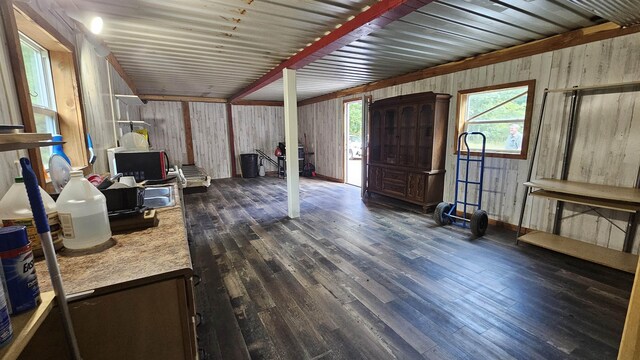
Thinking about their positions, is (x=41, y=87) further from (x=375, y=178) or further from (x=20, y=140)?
(x=375, y=178)

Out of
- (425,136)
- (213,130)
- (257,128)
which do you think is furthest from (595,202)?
(213,130)

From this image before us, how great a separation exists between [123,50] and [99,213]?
3.40 meters

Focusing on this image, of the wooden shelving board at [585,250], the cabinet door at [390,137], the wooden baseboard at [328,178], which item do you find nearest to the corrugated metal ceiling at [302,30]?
the cabinet door at [390,137]

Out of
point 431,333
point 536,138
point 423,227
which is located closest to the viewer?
point 431,333

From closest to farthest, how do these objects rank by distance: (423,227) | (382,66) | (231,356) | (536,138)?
(231,356) < (536,138) < (423,227) < (382,66)

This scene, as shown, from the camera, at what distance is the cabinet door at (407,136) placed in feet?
16.1

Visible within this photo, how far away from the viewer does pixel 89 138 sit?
87.4 inches

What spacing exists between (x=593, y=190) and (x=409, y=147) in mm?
2700

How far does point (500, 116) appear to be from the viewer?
3.90 m

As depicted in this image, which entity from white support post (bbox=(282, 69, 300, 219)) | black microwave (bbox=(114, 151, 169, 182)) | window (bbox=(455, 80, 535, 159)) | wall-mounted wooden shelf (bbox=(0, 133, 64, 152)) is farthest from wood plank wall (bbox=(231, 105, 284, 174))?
wall-mounted wooden shelf (bbox=(0, 133, 64, 152))

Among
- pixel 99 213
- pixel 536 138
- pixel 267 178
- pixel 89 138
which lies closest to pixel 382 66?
pixel 536 138

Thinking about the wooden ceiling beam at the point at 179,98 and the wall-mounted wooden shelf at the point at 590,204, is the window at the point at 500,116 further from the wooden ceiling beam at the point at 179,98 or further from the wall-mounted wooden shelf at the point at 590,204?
the wooden ceiling beam at the point at 179,98

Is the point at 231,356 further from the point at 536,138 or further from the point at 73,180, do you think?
the point at 536,138

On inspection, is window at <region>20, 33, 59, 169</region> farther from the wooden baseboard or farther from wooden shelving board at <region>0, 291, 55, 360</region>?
the wooden baseboard
